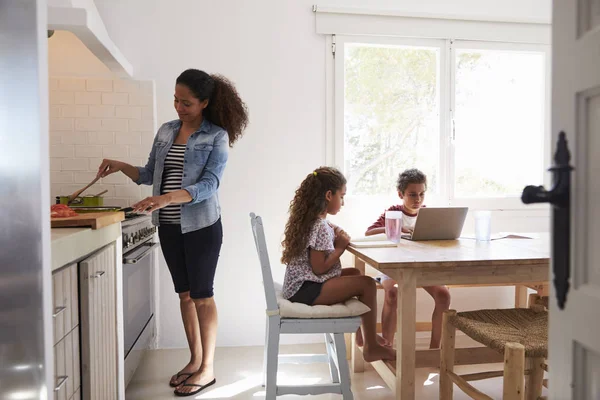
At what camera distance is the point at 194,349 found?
8.48 ft

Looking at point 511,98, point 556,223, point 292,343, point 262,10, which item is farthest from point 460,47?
point 556,223

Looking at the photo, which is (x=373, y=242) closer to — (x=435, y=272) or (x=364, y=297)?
(x=364, y=297)

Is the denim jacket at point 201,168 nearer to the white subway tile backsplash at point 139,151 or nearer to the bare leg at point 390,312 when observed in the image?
the white subway tile backsplash at point 139,151

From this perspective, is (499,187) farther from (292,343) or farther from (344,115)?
(292,343)

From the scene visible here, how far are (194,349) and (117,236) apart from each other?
944mm

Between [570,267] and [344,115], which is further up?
[344,115]

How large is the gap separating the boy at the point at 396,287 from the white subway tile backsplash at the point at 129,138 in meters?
1.53

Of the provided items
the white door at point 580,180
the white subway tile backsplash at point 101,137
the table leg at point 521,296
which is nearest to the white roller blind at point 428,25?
the white subway tile backsplash at point 101,137

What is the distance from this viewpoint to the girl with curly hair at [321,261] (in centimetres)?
218

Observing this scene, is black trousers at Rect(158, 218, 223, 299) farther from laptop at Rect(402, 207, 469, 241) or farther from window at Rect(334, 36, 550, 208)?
window at Rect(334, 36, 550, 208)

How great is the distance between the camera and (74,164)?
3.02 metres

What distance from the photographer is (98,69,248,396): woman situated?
2320 millimetres

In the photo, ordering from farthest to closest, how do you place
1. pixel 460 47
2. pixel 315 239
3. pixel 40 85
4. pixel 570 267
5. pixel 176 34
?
1. pixel 460 47
2. pixel 176 34
3. pixel 315 239
4. pixel 40 85
5. pixel 570 267

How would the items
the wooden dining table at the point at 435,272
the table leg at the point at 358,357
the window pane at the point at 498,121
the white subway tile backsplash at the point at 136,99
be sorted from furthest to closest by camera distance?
the window pane at the point at 498,121, the white subway tile backsplash at the point at 136,99, the table leg at the point at 358,357, the wooden dining table at the point at 435,272
